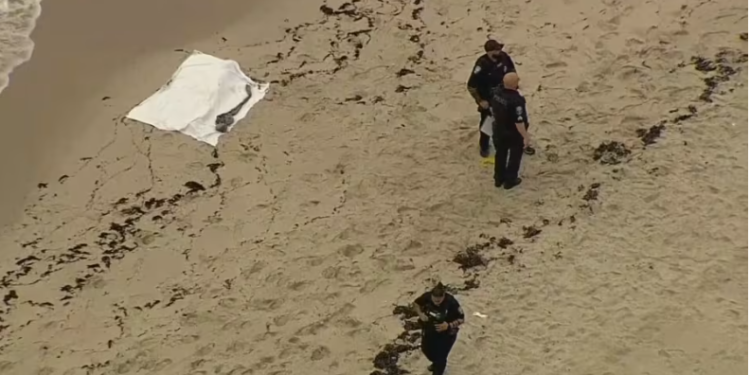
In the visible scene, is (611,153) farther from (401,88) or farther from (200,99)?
(200,99)

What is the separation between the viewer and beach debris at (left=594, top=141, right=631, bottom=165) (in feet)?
29.7

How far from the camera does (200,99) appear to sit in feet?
32.9

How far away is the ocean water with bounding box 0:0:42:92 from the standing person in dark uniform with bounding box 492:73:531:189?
5.35m

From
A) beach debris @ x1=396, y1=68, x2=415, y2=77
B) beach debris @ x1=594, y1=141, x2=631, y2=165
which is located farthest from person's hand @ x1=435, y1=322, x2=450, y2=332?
beach debris @ x1=396, y1=68, x2=415, y2=77

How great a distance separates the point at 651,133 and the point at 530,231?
1.76 m

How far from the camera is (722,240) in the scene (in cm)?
812

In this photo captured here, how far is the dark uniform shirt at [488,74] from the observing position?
327 inches

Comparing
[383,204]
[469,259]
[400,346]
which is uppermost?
[383,204]

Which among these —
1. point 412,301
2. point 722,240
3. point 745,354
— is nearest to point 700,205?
point 722,240

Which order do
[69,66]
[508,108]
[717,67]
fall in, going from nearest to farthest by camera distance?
[508,108] → [717,67] → [69,66]

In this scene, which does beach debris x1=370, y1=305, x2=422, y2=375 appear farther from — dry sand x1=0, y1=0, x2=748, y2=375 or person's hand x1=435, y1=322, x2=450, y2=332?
person's hand x1=435, y1=322, x2=450, y2=332

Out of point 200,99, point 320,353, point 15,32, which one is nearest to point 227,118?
point 200,99

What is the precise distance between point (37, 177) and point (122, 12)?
2.81 metres

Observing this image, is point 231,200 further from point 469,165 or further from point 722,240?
point 722,240
